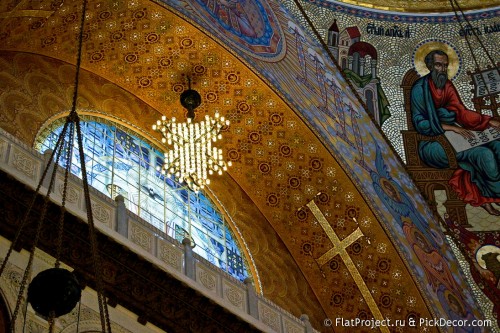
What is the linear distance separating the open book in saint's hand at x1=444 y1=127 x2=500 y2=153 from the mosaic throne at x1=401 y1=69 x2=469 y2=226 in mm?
81

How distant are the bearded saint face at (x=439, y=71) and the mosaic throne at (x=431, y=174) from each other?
622 mm

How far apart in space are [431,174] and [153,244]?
19.3 ft

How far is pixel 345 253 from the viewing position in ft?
41.4

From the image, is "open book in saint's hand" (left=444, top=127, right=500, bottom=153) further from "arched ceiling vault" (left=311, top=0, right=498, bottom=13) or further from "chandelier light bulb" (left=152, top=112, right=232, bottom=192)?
"chandelier light bulb" (left=152, top=112, right=232, bottom=192)

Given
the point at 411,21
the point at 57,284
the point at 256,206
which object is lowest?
the point at 57,284

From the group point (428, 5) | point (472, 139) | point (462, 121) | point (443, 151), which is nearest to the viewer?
point (443, 151)

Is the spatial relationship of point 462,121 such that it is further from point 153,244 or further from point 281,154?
point 153,244

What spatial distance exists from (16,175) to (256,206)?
16.1 feet

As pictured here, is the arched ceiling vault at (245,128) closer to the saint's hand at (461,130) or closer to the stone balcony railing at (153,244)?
the stone balcony railing at (153,244)

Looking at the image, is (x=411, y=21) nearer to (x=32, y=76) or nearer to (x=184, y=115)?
(x=184, y=115)

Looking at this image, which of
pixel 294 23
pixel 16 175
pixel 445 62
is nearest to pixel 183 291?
pixel 16 175

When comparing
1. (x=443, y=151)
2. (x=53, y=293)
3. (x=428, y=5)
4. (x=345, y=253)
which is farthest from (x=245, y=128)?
(x=53, y=293)

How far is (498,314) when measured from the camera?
13.3m

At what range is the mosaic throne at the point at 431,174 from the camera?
545 inches
